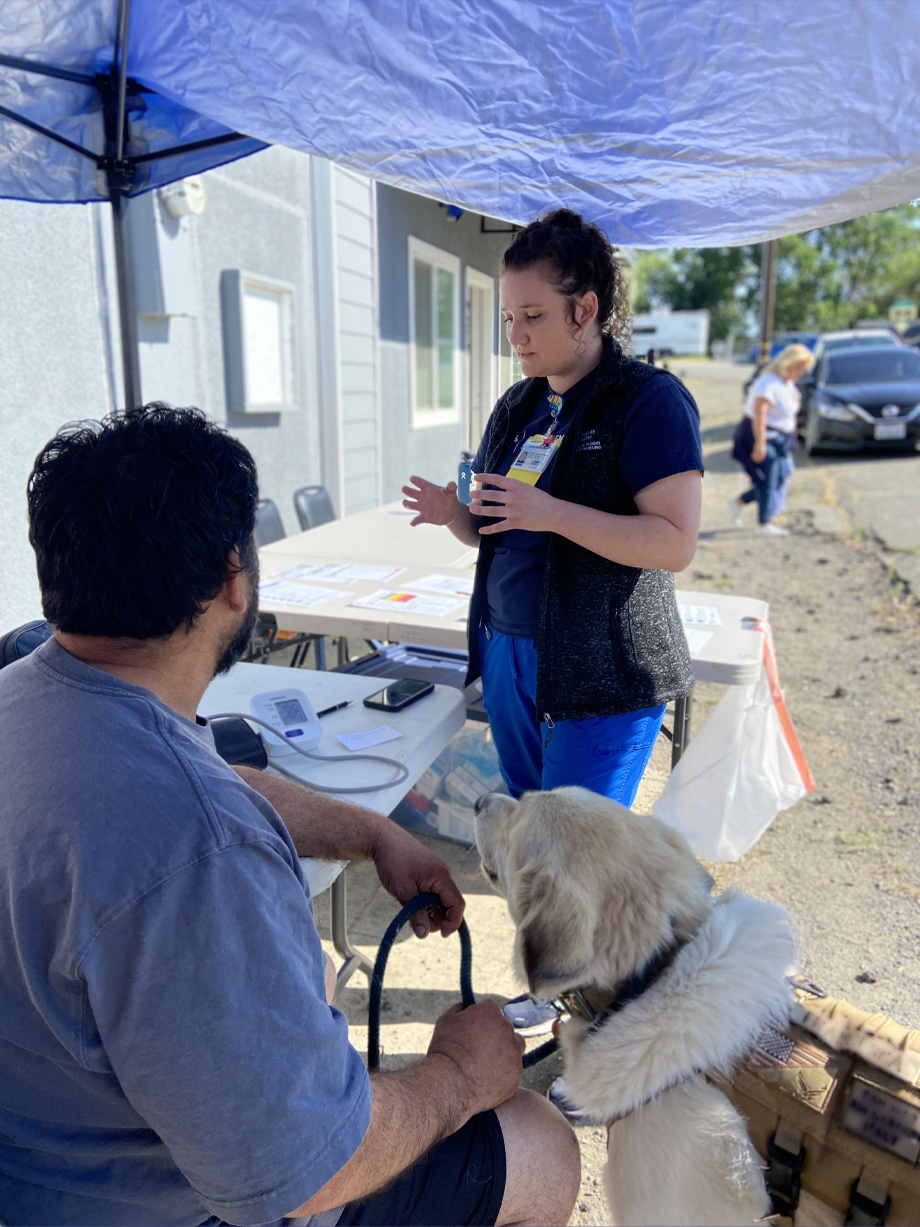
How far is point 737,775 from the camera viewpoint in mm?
3010

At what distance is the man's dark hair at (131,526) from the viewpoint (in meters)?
0.98

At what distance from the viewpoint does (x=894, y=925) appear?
2980mm

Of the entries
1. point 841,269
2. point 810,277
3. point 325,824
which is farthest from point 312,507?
point 841,269

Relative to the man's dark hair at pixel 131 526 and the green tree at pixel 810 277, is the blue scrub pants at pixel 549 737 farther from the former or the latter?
the green tree at pixel 810 277

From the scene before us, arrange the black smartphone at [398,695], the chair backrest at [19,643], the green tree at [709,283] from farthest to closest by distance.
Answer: the green tree at [709,283], the black smartphone at [398,695], the chair backrest at [19,643]

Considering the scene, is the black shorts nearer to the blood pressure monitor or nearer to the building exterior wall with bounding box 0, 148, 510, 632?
the blood pressure monitor

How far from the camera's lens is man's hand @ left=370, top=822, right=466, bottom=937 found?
4.96 ft

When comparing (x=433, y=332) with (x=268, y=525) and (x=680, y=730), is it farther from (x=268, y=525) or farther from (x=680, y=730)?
(x=680, y=730)

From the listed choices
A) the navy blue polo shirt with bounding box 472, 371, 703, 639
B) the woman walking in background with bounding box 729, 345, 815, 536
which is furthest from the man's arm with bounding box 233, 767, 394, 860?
the woman walking in background with bounding box 729, 345, 815, 536

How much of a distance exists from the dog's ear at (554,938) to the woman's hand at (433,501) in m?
1.19

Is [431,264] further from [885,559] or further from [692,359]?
[692,359]

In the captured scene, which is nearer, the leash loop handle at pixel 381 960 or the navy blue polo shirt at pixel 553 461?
the leash loop handle at pixel 381 960

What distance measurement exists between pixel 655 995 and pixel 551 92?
2026mm

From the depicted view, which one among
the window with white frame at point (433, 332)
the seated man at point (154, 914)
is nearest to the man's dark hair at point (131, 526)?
the seated man at point (154, 914)
